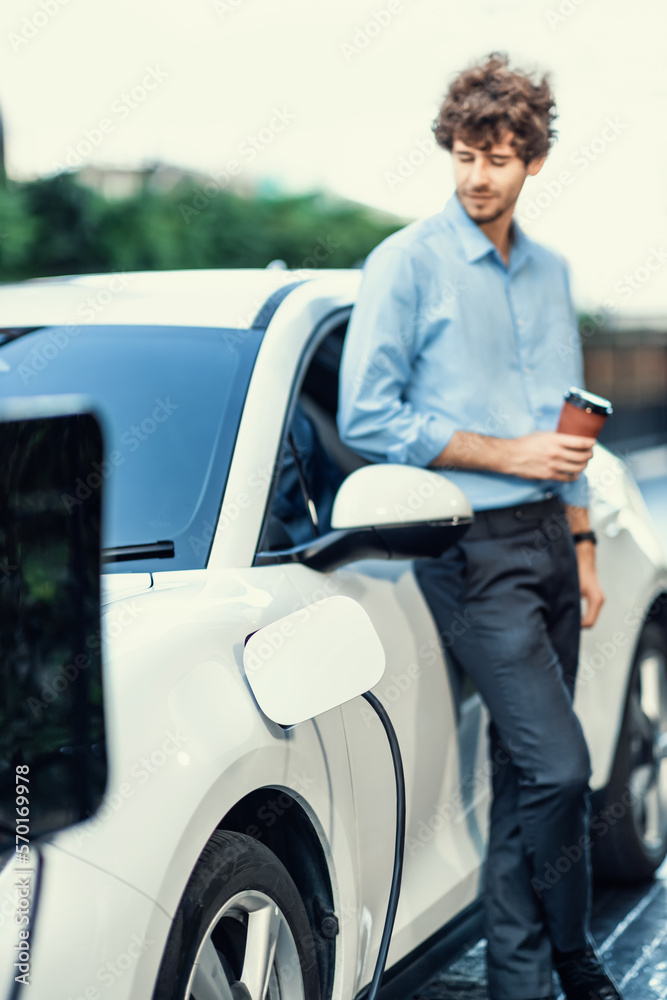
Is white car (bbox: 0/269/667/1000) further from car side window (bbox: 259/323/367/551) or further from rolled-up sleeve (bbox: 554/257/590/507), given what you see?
rolled-up sleeve (bbox: 554/257/590/507)

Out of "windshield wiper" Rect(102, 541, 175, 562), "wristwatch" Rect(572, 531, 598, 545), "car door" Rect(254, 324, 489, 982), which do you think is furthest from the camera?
"wristwatch" Rect(572, 531, 598, 545)

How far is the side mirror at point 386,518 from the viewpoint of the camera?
2.29 m

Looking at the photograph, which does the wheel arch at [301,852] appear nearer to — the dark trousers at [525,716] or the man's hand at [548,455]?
the dark trousers at [525,716]

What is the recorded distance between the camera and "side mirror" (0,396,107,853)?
1.38 meters

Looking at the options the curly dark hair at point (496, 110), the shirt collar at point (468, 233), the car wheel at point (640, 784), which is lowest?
the car wheel at point (640, 784)

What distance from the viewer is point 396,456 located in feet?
8.91

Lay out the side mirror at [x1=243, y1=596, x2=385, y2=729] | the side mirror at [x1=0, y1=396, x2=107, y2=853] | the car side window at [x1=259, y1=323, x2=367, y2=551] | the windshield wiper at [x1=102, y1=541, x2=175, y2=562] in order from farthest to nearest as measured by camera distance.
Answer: the car side window at [x1=259, y1=323, x2=367, y2=551] → the windshield wiper at [x1=102, y1=541, x2=175, y2=562] → the side mirror at [x1=243, y1=596, x2=385, y2=729] → the side mirror at [x1=0, y1=396, x2=107, y2=853]

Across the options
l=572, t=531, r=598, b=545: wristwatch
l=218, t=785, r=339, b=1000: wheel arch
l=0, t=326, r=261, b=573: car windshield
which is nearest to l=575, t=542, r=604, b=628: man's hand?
l=572, t=531, r=598, b=545: wristwatch

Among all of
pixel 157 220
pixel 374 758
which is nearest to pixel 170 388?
pixel 374 758

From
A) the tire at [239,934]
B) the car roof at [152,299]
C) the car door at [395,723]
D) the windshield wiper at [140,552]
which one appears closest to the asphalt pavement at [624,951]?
the car door at [395,723]

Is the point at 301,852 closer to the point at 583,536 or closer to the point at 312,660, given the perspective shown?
the point at 312,660

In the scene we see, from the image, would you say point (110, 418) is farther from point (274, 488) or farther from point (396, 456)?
point (396, 456)

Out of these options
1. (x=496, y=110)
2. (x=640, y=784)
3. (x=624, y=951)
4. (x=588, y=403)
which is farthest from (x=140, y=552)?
(x=640, y=784)

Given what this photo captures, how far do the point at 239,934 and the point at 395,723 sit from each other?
64cm
